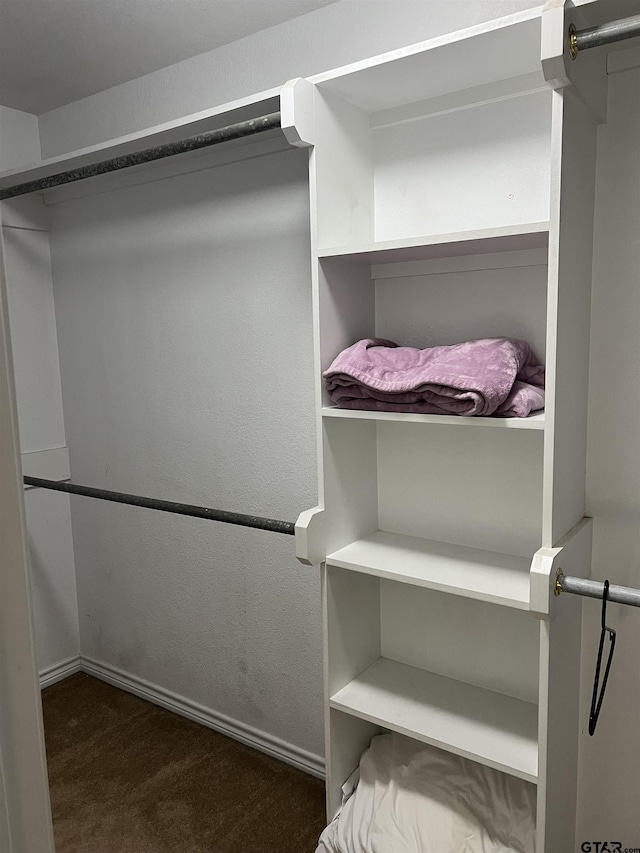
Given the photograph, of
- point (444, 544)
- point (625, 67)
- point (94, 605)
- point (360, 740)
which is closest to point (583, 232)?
point (625, 67)

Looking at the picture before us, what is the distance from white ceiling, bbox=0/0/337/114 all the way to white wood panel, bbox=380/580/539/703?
5.09ft

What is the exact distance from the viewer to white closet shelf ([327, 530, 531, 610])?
1379 millimetres

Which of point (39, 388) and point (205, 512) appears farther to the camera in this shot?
point (39, 388)

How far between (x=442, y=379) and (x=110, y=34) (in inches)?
55.2

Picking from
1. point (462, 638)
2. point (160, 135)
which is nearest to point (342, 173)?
point (160, 135)

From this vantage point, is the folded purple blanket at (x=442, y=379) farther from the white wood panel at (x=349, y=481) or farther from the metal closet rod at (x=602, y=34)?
the metal closet rod at (x=602, y=34)

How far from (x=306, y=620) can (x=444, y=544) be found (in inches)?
25.2

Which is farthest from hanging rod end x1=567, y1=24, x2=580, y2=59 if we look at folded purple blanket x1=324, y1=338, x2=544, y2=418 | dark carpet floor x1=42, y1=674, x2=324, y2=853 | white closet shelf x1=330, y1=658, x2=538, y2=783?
dark carpet floor x1=42, y1=674, x2=324, y2=853

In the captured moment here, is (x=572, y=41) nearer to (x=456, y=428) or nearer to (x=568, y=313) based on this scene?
(x=568, y=313)

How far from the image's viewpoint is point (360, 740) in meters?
1.74

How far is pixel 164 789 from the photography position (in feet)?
6.74

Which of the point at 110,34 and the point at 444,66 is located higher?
the point at 110,34

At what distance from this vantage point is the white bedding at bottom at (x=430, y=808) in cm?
149

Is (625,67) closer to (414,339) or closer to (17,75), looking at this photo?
(414,339)
